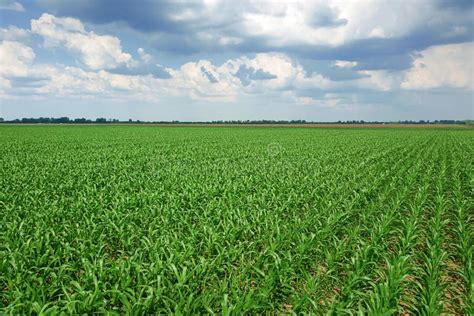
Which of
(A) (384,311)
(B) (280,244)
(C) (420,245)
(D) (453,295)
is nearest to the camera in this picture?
(A) (384,311)

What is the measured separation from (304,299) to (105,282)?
2.94 meters

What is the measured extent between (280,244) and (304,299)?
92.1 inches

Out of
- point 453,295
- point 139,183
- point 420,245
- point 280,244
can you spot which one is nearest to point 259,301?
point 280,244

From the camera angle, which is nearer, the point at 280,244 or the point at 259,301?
the point at 259,301

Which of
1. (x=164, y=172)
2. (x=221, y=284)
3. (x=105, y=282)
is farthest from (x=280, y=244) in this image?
(x=164, y=172)

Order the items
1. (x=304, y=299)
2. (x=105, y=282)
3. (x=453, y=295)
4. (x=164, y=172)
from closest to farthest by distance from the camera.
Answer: (x=304, y=299), (x=105, y=282), (x=453, y=295), (x=164, y=172)

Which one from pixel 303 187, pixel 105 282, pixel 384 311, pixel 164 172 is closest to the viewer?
pixel 384 311

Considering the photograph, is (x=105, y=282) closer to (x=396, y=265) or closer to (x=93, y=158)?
(x=396, y=265)

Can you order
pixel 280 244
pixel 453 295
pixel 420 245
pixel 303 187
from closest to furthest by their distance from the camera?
pixel 453 295 < pixel 280 244 < pixel 420 245 < pixel 303 187

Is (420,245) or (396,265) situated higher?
(396,265)

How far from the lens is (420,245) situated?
8.18 m

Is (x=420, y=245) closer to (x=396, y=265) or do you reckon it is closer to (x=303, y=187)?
(x=396, y=265)

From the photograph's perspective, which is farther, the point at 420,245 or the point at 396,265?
the point at 420,245

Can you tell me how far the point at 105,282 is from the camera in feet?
17.5
